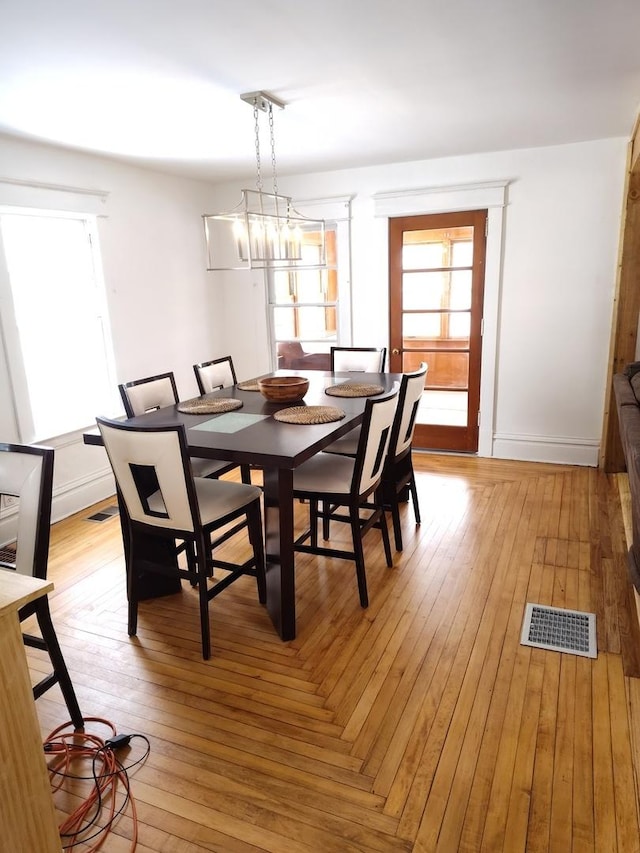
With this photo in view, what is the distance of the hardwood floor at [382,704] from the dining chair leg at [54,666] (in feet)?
0.28

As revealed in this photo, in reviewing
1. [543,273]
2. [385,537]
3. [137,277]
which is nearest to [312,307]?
[137,277]

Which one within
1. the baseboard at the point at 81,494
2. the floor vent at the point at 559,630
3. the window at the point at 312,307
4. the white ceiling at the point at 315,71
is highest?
the white ceiling at the point at 315,71

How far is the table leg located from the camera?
2.28m

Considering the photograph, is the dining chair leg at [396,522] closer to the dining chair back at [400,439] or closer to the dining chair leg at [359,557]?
the dining chair back at [400,439]

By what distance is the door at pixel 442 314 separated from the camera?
4590 mm

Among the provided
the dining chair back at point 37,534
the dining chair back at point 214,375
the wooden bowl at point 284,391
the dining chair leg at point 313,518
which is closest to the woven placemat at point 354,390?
the wooden bowl at point 284,391

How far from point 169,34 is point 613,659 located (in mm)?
2975

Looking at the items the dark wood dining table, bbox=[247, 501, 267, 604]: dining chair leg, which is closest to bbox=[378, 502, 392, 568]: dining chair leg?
the dark wood dining table

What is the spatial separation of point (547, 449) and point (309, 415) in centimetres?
271

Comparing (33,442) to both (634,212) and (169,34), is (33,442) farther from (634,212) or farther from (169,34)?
(634,212)

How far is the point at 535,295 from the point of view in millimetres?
4414

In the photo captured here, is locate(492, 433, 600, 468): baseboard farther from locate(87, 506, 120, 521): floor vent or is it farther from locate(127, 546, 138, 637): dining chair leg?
locate(127, 546, 138, 637): dining chair leg

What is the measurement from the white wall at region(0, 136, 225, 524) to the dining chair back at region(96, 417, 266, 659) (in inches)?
62.7

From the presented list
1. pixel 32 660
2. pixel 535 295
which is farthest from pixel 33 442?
pixel 535 295
